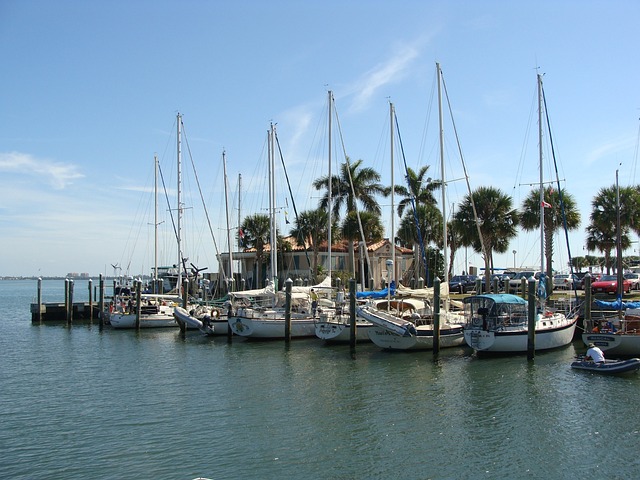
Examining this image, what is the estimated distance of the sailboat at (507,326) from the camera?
104 ft

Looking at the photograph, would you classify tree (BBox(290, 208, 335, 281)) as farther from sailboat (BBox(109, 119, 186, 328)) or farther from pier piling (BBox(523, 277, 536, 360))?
pier piling (BBox(523, 277, 536, 360))

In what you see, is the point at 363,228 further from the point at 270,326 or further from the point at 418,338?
the point at 418,338

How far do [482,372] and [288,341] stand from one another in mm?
13944

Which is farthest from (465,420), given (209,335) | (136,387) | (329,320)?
(209,335)

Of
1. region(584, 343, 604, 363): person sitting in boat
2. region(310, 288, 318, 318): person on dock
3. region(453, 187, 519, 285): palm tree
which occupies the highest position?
region(453, 187, 519, 285): palm tree

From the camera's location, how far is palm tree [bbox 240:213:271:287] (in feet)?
221

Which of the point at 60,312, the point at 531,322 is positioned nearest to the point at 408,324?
the point at 531,322

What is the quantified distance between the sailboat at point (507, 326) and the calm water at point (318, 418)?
0.85 m

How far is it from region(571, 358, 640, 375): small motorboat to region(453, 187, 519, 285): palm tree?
26782mm

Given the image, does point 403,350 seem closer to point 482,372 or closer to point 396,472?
point 482,372

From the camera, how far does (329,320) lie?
38094 millimetres

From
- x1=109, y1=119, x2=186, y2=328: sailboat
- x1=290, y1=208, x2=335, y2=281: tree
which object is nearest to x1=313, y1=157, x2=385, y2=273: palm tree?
x1=290, y1=208, x2=335, y2=281: tree

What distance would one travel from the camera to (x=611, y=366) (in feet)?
86.7

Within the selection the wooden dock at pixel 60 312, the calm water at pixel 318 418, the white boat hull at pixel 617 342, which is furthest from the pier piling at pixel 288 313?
the wooden dock at pixel 60 312
